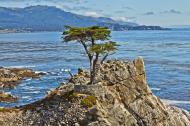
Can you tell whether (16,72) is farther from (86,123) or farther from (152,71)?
(86,123)

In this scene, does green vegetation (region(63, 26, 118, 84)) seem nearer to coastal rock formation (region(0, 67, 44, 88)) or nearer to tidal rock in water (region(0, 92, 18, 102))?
tidal rock in water (region(0, 92, 18, 102))

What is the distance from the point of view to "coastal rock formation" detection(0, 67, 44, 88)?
324 ft

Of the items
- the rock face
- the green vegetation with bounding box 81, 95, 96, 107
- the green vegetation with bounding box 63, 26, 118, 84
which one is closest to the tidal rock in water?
the rock face

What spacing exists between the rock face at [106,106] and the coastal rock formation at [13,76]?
174 ft

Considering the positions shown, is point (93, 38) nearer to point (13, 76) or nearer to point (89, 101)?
point (89, 101)

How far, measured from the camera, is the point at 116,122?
133 feet

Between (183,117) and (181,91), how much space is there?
1358 inches

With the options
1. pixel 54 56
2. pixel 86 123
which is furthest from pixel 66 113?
pixel 54 56

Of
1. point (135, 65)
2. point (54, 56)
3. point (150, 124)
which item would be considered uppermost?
point (135, 65)

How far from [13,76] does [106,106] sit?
67446mm

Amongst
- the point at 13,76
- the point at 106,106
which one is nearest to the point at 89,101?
the point at 106,106

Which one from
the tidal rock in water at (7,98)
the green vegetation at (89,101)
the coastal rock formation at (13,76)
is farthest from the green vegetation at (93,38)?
the coastal rock formation at (13,76)

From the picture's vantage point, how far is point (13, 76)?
106 m

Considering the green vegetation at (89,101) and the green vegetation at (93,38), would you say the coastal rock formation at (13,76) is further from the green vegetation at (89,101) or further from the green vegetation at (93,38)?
the green vegetation at (89,101)
